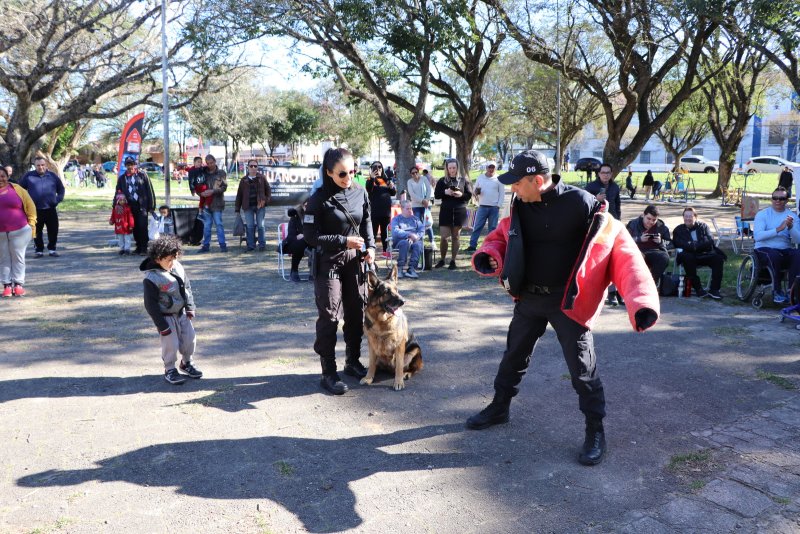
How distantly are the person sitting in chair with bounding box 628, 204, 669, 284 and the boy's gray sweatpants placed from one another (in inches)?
240

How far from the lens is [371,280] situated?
5.07 meters

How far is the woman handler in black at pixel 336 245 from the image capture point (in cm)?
488

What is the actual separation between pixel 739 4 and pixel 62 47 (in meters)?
18.7

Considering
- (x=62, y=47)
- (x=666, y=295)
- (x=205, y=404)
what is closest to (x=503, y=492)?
(x=205, y=404)

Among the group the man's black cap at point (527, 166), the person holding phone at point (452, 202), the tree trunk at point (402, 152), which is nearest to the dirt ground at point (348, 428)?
the man's black cap at point (527, 166)

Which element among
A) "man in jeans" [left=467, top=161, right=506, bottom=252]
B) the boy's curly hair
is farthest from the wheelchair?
the boy's curly hair

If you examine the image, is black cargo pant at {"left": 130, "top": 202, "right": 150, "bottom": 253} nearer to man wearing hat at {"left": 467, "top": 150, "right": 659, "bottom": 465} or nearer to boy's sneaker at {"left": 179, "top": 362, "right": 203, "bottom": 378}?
boy's sneaker at {"left": 179, "top": 362, "right": 203, "bottom": 378}

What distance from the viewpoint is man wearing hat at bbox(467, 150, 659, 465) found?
364 cm

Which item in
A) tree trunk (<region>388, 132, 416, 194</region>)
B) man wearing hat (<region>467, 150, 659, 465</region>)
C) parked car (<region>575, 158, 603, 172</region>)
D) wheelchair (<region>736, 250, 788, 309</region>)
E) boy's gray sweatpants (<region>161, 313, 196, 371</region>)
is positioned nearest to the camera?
man wearing hat (<region>467, 150, 659, 465</region>)

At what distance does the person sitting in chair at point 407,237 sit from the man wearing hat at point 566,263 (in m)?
6.29

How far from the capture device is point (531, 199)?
3832 mm

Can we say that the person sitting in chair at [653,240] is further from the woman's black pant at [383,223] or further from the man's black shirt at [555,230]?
the man's black shirt at [555,230]

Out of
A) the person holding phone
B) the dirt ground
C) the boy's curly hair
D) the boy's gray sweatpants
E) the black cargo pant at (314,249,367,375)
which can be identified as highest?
the person holding phone

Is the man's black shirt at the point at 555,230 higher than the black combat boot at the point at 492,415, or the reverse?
the man's black shirt at the point at 555,230
